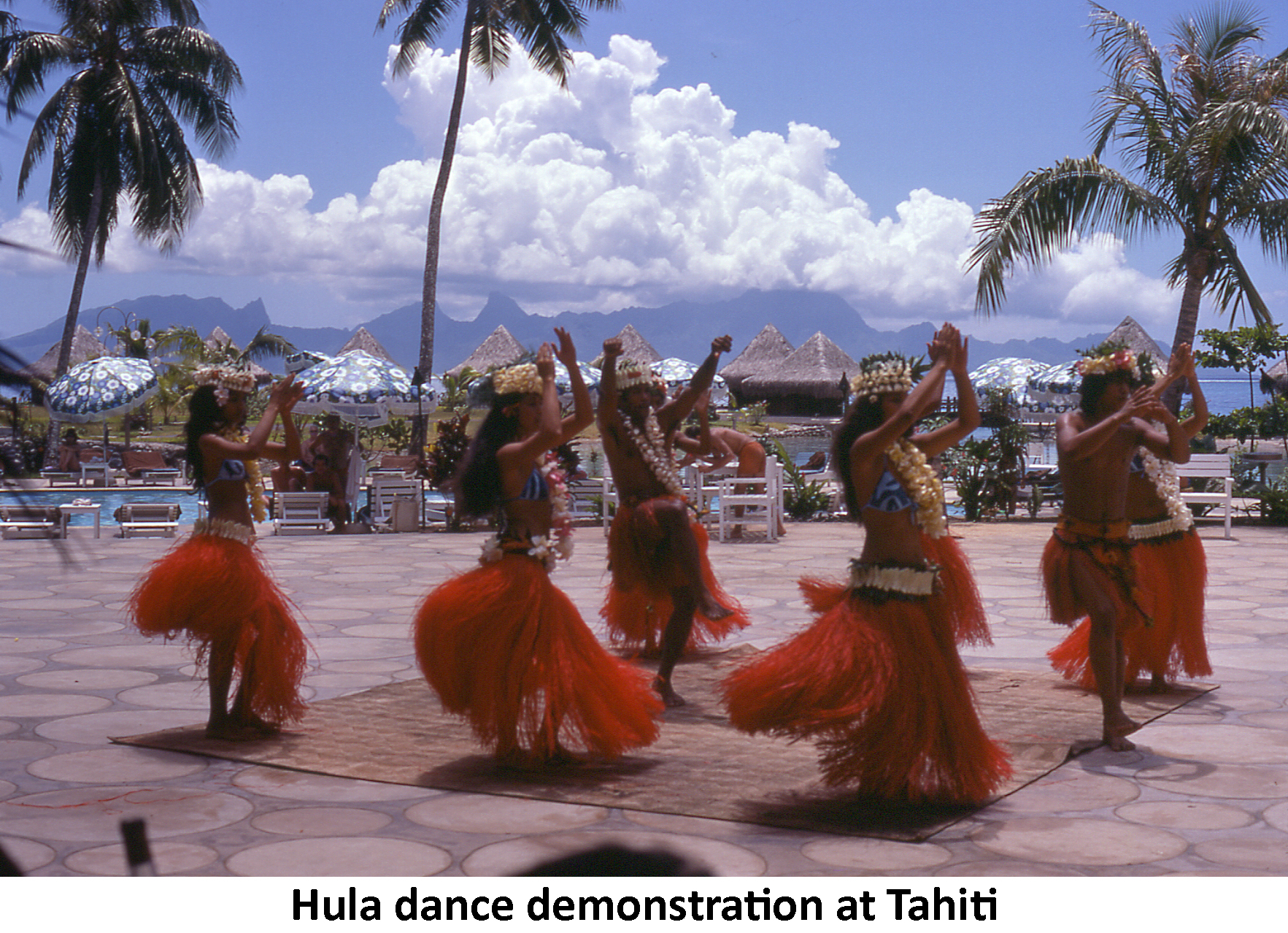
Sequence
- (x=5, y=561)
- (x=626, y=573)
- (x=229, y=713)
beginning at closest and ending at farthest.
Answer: (x=229, y=713) → (x=626, y=573) → (x=5, y=561)

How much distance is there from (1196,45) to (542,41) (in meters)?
10.9

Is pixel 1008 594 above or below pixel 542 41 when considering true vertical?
below

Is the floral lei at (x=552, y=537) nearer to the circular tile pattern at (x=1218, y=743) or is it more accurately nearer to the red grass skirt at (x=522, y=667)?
the red grass skirt at (x=522, y=667)

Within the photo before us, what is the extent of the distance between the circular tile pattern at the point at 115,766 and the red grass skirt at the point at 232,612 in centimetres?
37

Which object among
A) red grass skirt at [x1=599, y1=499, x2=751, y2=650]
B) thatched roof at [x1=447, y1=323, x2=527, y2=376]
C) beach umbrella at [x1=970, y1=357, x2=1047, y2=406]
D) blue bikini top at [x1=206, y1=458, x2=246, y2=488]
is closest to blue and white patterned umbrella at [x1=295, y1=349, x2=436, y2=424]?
beach umbrella at [x1=970, y1=357, x2=1047, y2=406]

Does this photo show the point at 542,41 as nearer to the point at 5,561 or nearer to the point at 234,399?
the point at 5,561

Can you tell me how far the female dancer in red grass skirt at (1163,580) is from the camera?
5.10 meters

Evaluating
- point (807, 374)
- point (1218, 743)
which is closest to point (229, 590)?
point (1218, 743)

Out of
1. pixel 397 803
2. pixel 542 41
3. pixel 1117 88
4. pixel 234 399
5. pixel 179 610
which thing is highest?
pixel 542 41

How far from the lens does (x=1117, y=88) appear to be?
14.1 meters

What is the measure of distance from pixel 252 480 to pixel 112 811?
4.68 feet

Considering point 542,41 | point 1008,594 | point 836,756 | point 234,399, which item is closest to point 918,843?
point 836,756

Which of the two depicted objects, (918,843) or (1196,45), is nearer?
(918,843)

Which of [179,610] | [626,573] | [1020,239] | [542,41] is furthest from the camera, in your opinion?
[542,41]
